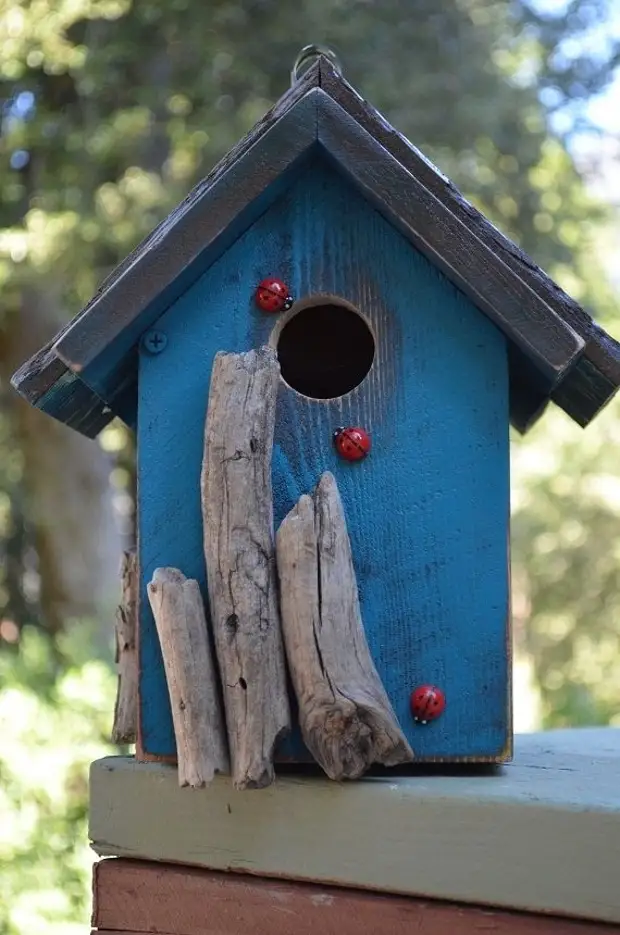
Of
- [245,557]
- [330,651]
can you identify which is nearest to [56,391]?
[245,557]

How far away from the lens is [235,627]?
1.45 metres

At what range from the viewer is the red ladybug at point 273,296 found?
1.63 m

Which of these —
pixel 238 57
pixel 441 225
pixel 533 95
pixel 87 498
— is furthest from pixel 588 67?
pixel 441 225

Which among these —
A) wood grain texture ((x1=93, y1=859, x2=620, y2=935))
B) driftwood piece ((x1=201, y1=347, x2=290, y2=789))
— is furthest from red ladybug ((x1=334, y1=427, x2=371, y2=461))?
wood grain texture ((x1=93, y1=859, x2=620, y2=935))

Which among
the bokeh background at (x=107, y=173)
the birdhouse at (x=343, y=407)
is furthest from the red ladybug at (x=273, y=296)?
the bokeh background at (x=107, y=173)

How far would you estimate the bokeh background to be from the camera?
4.28m

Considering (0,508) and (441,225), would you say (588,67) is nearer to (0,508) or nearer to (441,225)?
(0,508)

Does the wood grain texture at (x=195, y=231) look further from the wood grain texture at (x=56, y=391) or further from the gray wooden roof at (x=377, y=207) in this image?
the wood grain texture at (x=56, y=391)

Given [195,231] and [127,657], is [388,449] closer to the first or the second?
[195,231]

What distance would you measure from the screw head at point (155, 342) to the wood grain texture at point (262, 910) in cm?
76

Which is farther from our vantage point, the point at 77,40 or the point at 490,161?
the point at 490,161

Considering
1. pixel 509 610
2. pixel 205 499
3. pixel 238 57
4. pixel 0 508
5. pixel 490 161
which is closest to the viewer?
pixel 205 499

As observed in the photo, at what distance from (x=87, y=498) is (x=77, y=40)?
2.21m

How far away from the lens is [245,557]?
1.47m
